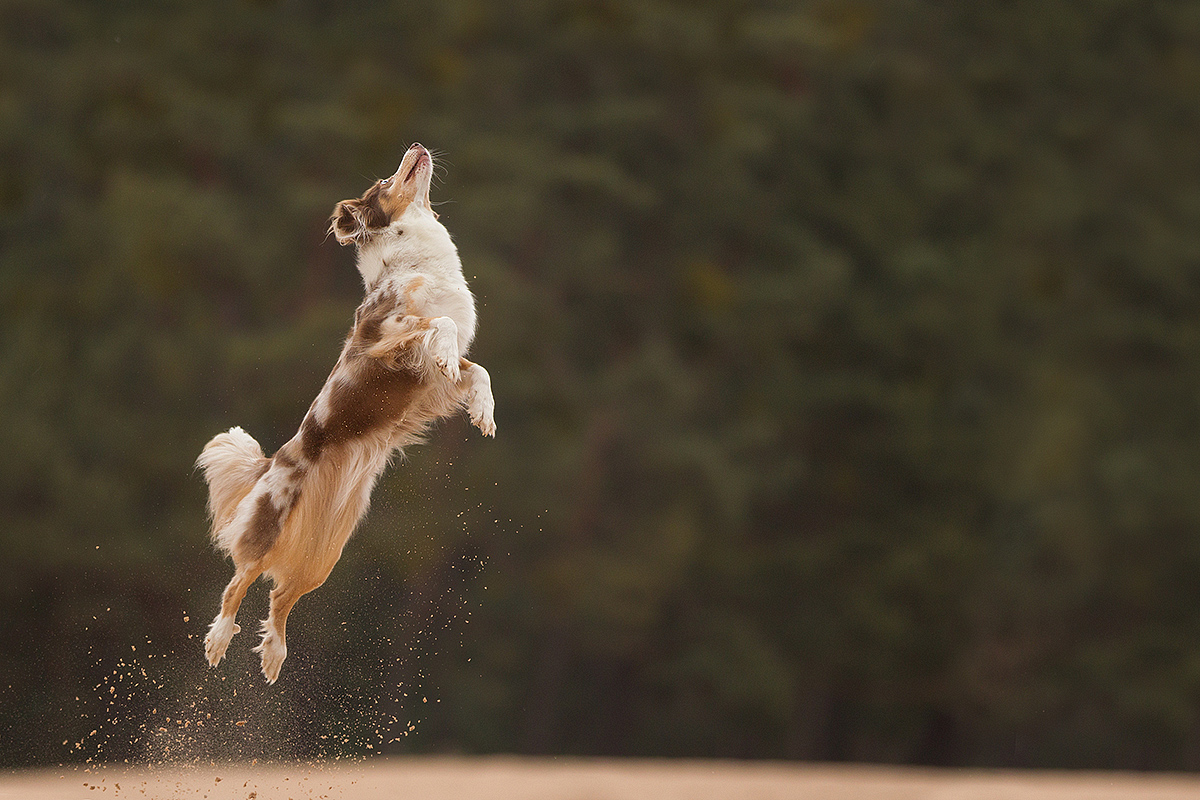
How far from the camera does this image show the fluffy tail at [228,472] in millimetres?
7293

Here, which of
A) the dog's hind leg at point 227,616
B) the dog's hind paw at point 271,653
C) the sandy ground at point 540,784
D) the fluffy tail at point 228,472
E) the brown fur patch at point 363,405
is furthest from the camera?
the sandy ground at point 540,784

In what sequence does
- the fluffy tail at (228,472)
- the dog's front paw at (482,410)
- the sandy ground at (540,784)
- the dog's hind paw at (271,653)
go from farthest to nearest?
the sandy ground at (540,784)
the fluffy tail at (228,472)
the dog's hind paw at (271,653)
the dog's front paw at (482,410)

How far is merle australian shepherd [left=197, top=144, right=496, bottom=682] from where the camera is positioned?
22.7 ft

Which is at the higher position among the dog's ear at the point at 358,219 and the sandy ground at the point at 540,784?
the dog's ear at the point at 358,219

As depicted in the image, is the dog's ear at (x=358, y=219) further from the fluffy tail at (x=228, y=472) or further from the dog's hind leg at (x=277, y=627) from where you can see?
the dog's hind leg at (x=277, y=627)

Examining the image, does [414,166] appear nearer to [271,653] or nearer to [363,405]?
[363,405]

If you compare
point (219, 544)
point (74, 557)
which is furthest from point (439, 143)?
point (219, 544)

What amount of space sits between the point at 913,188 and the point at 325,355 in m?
9.45

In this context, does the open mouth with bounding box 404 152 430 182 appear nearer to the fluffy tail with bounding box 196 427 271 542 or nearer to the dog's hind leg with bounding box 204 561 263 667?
the fluffy tail with bounding box 196 427 271 542

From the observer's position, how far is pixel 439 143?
18.9 meters

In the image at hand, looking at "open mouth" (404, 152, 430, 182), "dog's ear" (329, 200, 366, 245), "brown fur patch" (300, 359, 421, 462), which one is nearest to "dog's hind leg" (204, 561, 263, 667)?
"brown fur patch" (300, 359, 421, 462)

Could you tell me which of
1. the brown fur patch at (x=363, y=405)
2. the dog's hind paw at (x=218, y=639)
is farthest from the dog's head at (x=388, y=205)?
the dog's hind paw at (x=218, y=639)

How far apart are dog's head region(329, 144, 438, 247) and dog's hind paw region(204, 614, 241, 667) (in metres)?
1.97

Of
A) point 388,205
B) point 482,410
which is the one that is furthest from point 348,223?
point 482,410
